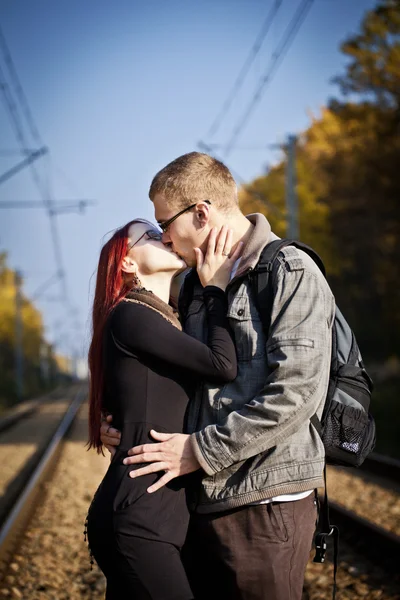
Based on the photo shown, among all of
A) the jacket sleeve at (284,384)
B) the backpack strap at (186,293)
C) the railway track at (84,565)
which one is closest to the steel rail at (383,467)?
the railway track at (84,565)

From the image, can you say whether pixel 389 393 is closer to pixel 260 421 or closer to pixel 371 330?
pixel 371 330

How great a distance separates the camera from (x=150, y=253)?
2.92 meters

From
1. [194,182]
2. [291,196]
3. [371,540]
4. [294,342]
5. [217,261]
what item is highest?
[291,196]

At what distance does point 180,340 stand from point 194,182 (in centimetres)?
58

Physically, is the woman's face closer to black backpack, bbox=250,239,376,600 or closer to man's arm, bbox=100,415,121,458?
black backpack, bbox=250,239,376,600

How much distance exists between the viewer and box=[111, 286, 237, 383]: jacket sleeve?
2.64 m

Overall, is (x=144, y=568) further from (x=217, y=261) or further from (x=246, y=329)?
(x=217, y=261)

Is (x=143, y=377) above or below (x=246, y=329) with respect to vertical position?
below

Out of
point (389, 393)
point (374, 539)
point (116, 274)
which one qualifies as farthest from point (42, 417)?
point (116, 274)

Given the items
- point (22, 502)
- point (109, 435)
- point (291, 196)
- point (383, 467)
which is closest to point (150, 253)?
point (109, 435)

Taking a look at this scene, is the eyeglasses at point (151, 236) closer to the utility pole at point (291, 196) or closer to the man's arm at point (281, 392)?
the man's arm at point (281, 392)

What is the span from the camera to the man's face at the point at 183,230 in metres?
2.83

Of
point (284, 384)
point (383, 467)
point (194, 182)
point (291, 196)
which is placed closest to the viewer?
point (284, 384)

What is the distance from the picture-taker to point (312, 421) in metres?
2.61
